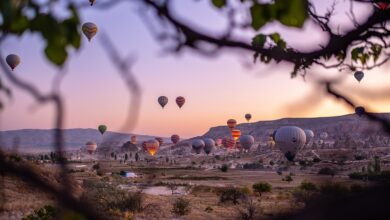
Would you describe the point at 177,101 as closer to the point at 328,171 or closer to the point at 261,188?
the point at 261,188

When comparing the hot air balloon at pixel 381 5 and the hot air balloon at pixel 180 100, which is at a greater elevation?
the hot air balloon at pixel 180 100

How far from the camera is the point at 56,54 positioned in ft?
4.84

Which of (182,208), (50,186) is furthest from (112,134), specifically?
(182,208)

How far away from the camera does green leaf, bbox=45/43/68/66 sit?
144 centimetres

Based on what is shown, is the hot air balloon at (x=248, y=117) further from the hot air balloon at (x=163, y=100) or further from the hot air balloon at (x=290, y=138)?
the hot air balloon at (x=163, y=100)

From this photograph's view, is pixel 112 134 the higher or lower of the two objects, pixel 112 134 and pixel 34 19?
the lower

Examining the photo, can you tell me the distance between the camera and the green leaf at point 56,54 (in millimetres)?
1443

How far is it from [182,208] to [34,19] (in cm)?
2553

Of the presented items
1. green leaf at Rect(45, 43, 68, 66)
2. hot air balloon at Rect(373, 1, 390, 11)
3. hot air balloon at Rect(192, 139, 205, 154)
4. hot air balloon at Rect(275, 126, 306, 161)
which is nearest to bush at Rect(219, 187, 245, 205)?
hot air balloon at Rect(373, 1, 390, 11)

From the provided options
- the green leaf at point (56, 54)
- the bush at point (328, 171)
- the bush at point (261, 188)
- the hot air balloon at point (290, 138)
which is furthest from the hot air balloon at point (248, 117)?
the green leaf at point (56, 54)

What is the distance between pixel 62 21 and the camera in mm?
1408

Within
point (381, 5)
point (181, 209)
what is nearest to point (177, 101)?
point (181, 209)

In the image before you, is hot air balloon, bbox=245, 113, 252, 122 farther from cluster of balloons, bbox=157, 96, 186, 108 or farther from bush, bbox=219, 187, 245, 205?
bush, bbox=219, 187, 245, 205

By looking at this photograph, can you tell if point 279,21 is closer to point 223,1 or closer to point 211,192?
point 223,1
